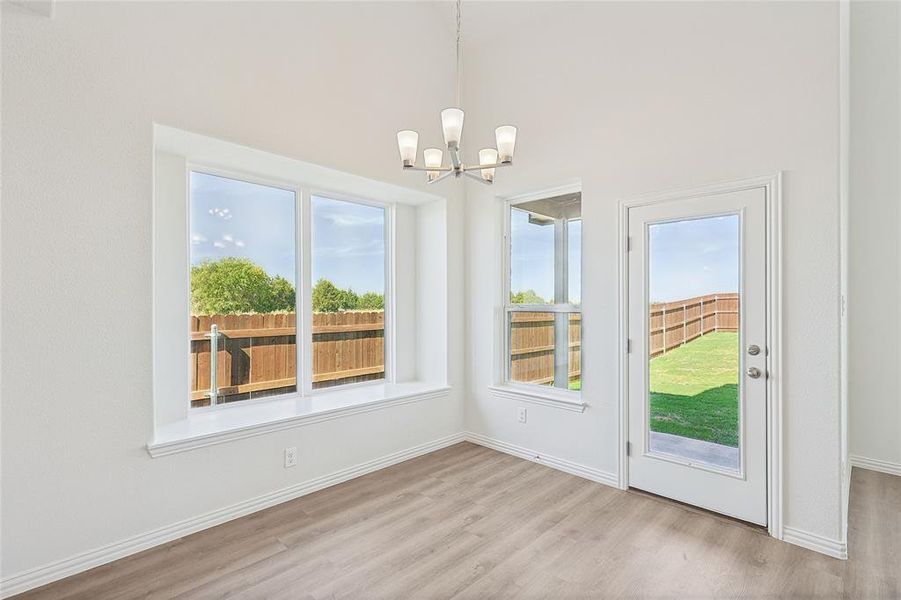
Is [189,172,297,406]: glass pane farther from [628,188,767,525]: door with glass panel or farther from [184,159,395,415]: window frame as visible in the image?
[628,188,767,525]: door with glass panel

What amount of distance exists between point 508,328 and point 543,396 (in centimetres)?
76

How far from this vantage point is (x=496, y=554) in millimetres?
2492

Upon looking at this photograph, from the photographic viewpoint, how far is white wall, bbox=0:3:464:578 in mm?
2137

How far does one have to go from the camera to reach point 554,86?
→ 3771mm

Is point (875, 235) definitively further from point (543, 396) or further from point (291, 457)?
point (291, 457)

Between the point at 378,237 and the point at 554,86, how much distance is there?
2.12m

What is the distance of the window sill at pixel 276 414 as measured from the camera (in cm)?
269

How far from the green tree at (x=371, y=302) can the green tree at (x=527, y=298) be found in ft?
4.28

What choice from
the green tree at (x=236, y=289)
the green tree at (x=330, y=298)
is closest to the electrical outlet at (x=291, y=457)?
the green tree at (x=236, y=289)

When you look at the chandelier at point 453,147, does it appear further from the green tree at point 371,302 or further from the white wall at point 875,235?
the white wall at point 875,235

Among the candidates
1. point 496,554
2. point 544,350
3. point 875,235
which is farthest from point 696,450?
point 875,235

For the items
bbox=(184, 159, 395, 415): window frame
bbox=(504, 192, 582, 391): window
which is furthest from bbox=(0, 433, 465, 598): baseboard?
bbox=(504, 192, 582, 391): window

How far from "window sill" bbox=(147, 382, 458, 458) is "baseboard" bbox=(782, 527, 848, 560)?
2.72 m

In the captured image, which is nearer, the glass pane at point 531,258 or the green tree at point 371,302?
the glass pane at point 531,258
